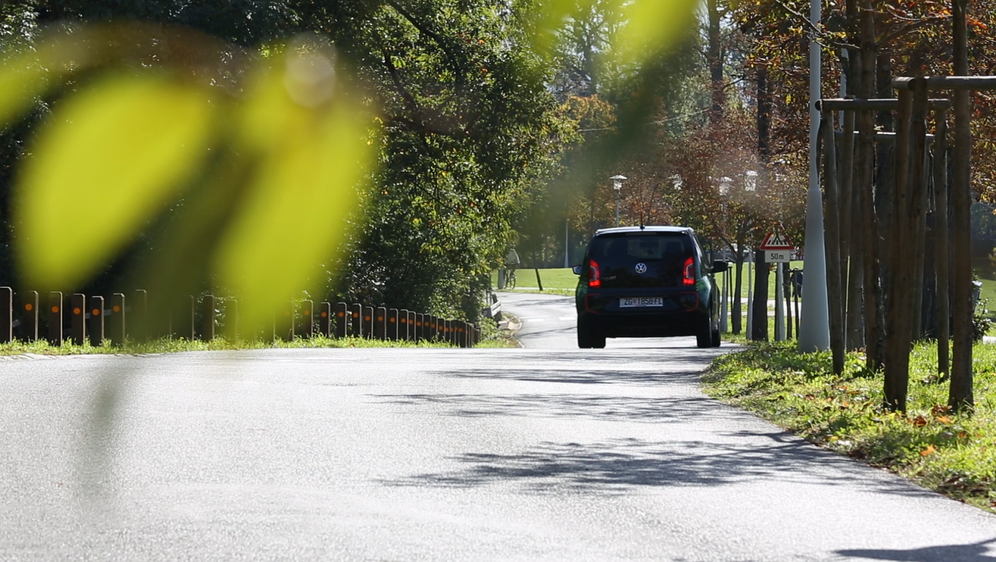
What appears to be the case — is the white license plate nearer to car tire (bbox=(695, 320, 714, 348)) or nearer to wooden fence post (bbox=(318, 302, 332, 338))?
car tire (bbox=(695, 320, 714, 348))

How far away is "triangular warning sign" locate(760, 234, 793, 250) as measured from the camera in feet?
132

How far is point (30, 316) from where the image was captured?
2333cm

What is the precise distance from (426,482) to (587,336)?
1739 centimetres

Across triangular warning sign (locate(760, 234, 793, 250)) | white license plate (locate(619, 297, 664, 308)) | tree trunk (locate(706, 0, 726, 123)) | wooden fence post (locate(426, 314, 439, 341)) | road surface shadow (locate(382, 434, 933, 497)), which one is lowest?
wooden fence post (locate(426, 314, 439, 341))

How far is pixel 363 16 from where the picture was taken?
3123 centimetres

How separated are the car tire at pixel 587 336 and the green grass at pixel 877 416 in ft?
19.5

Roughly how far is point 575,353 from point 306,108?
9.18 meters

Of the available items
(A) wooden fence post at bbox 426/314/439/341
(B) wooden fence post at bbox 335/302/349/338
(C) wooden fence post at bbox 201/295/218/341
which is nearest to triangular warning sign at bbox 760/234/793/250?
(A) wooden fence post at bbox 426/314/439/341

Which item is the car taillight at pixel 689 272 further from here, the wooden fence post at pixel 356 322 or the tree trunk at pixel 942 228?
the wooden fence post at pixel 356 322

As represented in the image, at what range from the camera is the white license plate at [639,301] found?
24.3 m

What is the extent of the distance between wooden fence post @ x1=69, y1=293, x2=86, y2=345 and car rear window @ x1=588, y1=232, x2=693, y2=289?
7520mm

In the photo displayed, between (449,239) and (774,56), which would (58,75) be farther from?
(449,239)

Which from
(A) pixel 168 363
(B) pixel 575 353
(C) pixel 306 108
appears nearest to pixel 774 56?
(B) pixel 575 353

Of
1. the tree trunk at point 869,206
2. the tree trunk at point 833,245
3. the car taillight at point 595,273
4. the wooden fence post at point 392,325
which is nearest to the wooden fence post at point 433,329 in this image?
the wooden fence post at point 392,325
